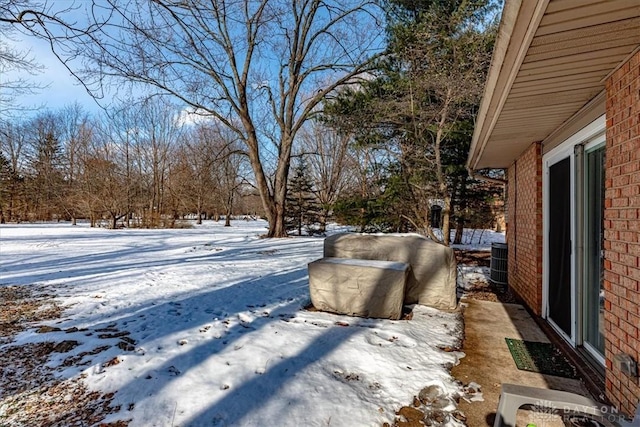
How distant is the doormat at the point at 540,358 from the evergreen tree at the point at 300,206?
15.2 metres

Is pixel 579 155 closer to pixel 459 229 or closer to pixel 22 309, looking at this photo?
pixel 22 309

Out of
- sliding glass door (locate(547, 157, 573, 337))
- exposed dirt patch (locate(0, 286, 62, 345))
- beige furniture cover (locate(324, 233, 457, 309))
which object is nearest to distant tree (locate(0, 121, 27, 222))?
exposed dirt patch (locate(0, 286, 62, 345))

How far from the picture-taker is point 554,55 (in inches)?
75.6

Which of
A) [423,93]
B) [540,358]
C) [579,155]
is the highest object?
[423,93]

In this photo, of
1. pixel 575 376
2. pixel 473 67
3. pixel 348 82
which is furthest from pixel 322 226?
pixel 575 376

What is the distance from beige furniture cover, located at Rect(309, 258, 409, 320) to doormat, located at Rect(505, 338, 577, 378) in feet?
4.19

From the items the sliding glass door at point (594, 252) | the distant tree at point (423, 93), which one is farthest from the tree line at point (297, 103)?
the sliding glass door at point (594, 252)

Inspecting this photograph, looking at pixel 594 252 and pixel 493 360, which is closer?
pixel 594 252

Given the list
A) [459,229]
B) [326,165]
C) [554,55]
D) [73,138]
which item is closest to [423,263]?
[554,55]

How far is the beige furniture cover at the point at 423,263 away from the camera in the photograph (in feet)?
15.3

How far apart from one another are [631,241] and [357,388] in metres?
1.97

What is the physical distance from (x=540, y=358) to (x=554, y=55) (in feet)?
8.71

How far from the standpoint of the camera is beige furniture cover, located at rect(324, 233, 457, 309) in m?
4.66

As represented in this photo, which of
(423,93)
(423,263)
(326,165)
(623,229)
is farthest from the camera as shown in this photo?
(326,165)
